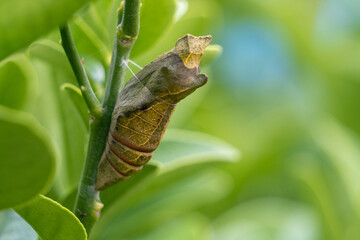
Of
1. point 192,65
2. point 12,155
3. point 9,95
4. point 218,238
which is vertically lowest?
point 218,238

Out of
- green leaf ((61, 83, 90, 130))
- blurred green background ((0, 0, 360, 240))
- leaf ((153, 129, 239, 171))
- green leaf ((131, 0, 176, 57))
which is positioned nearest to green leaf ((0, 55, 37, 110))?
blurred green background ((0, 0, 360, 240))

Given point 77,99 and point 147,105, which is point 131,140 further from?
point 77,99

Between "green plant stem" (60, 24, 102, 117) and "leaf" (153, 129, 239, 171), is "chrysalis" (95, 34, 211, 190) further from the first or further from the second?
"leaf" (153, 129, 239, 171)

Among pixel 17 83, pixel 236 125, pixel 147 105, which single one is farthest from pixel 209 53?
pixel 236 125

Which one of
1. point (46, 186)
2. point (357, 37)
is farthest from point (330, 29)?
point (46, 186)

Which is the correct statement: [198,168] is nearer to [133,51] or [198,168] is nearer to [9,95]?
[133,51]


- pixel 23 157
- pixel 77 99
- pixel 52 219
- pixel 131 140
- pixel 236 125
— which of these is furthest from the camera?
pixel 236 125

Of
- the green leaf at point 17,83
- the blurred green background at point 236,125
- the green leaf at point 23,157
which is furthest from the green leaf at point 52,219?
the green leaf at point 17,83
